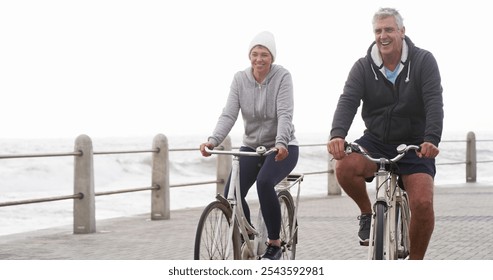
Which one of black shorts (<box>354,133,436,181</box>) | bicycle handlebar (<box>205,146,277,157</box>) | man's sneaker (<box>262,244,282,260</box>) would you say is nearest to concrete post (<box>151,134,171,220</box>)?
man's sneaker (<box>262,244,282,260</box>)

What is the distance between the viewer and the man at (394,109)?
5285 millimetres

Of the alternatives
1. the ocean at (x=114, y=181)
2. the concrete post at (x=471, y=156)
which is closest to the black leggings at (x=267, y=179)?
the ocean at (x=114, y=181)

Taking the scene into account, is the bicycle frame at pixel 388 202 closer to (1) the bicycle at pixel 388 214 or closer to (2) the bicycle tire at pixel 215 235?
(1) the bicycle at pixel 388 214

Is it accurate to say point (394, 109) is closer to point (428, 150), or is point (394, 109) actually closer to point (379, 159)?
point (379, 159)

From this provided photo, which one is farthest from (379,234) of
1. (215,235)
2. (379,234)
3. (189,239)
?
(189,239)

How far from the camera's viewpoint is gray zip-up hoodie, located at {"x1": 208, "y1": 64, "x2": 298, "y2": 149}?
629cm

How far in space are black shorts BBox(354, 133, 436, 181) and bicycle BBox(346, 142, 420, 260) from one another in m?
0.05

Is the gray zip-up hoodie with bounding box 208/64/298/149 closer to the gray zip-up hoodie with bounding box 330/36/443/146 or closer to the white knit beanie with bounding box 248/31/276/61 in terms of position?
the white knit beanie with bounding box 248/31/276/61

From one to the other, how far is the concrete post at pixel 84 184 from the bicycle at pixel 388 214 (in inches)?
241

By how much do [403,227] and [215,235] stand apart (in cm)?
119

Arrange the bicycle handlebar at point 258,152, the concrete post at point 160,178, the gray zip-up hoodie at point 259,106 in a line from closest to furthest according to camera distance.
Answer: the bicycle handlebar at point 258,152
the gray zip-up hoodie at point 259,106
the concrete post at point 160,178

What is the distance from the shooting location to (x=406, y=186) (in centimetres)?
542

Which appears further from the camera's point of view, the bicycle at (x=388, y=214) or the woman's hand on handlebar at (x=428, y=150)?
the bicycle at (x=388, y=214)

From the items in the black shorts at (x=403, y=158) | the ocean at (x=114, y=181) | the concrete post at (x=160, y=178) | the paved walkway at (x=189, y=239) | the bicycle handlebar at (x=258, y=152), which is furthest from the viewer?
the ocean at (x=114, y=181)
